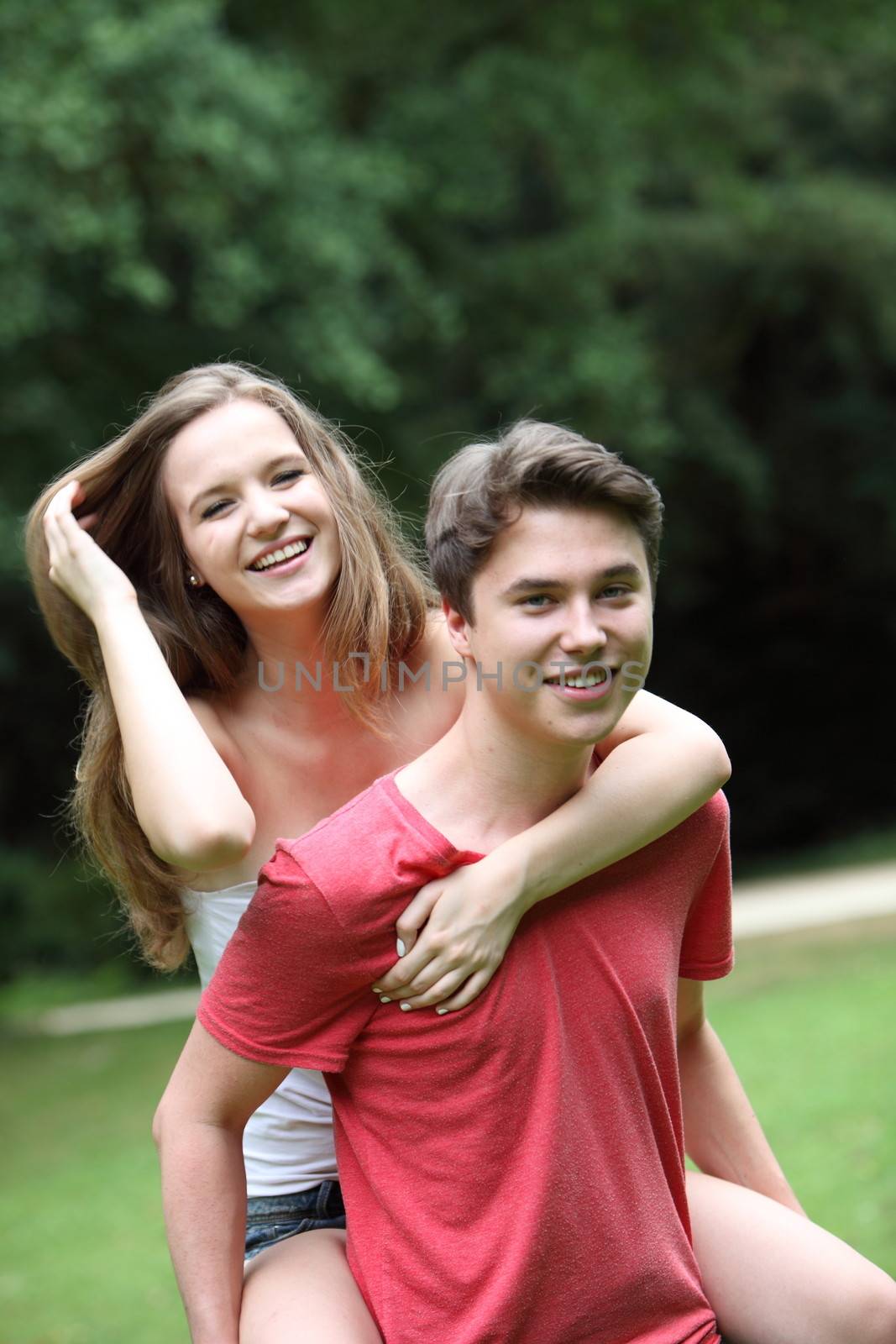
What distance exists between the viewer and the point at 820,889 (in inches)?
625

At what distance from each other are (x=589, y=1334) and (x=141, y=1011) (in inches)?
465

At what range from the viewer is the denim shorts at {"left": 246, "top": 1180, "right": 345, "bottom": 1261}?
96.7 inches

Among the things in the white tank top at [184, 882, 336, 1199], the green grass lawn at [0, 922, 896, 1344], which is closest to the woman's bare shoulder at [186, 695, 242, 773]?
the white tank top at [184, 882, 336, 1199]

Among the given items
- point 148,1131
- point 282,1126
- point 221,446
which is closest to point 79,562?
point 221,446

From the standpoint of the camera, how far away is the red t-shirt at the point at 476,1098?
77.7 inches

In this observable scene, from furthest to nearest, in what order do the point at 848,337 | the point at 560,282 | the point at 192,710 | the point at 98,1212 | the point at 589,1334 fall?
the point at 848,337, the point at 560,282, the point at 98,1212, the point at 192,710, the point at 589,1334

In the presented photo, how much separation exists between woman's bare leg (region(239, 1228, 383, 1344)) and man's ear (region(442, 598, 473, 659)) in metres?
0.87

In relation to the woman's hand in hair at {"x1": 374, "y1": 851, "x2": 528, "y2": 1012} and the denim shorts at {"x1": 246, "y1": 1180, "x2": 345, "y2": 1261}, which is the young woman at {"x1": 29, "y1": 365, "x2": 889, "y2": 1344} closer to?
the denim shorts at {"x1": 246, "y1": 1180, "x2": 345, "y2": 1261}

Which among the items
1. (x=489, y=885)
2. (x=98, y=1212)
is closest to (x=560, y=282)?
(x=98, y=1212)

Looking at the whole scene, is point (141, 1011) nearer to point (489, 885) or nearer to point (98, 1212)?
point (98, 1212)

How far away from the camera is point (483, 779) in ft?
7.07

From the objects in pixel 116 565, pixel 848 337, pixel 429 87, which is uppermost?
pixel 429 87

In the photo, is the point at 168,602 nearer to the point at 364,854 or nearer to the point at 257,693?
the point at 257,693

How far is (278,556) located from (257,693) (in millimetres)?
320
